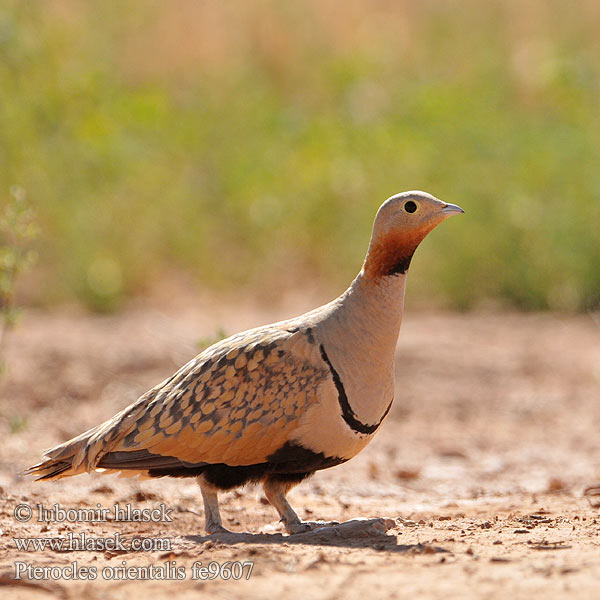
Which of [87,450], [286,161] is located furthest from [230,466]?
[286,161]

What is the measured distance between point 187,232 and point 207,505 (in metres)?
8.47

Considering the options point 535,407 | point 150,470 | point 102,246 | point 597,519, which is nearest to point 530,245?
point 535,407

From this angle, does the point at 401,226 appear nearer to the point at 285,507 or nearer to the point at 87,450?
the point at 285,507

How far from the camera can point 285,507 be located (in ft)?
16.0

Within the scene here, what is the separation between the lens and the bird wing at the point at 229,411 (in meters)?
4.61

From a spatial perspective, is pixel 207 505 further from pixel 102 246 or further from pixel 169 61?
pixel 169 61

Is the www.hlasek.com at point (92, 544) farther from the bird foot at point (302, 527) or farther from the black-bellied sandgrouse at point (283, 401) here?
the bird foot at point (302, 527)

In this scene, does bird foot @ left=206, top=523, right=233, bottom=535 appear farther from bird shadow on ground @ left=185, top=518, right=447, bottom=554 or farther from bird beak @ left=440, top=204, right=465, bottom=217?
bird beak @ left=440, top=204, right=465, bottom=217

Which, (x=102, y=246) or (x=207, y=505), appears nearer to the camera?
(x=207, y=505)

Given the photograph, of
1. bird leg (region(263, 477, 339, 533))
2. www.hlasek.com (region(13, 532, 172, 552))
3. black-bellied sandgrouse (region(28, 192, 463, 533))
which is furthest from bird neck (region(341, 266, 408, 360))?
www.hlasek.com (region(13, 532, 172, 552))

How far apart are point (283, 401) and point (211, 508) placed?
67cm

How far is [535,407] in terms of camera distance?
8.84 metres

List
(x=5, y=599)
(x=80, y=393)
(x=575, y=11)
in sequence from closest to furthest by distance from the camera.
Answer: (x=5, y=599) < (x=80, y=393) < (x=575, y=11)

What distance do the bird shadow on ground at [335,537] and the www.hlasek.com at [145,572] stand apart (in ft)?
1.69
